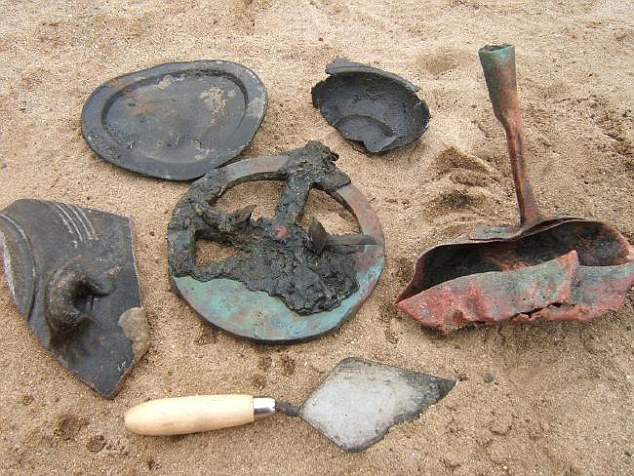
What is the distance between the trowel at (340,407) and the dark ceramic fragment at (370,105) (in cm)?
112

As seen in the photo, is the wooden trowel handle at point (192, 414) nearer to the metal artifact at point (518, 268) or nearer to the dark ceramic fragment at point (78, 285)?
the dark ceramic fragment at point (78, 285)

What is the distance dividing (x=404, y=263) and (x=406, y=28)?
1690 mm

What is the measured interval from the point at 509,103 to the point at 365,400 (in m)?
1.03

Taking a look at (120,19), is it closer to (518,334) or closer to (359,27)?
(359,27)

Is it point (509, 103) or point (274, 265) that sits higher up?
point (509, 103)

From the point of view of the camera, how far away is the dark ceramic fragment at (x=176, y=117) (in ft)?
7.75

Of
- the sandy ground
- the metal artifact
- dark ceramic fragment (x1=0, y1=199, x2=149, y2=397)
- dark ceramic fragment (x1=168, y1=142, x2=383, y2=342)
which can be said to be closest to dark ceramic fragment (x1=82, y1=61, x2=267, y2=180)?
the sandy ground

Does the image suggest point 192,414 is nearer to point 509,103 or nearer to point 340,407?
point 340,407

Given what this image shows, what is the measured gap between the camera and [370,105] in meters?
2.72

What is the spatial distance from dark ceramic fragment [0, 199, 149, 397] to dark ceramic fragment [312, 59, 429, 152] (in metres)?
1.10

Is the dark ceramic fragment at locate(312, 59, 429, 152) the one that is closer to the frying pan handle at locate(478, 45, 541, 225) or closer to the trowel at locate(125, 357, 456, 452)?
the frying pan handle at locate(478, 45, 541, 225)

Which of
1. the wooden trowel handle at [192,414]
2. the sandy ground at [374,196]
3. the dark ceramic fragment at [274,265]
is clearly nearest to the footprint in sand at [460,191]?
the sandy ground at [374,196]

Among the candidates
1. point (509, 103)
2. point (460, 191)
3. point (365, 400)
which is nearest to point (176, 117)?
point (460, 191)

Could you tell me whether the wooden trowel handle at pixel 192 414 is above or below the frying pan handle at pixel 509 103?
below
